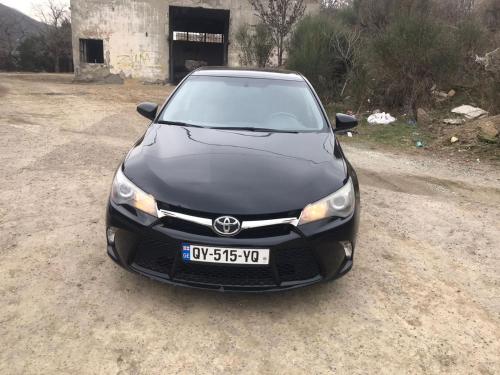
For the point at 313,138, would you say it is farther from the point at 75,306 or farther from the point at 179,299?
the point at 75,306

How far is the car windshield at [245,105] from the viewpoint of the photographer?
12.0 ft

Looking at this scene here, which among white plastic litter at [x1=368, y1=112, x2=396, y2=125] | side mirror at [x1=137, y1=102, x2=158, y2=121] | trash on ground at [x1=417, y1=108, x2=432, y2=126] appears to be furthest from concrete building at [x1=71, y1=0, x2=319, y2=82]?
side mirror at [x1=137, y1=102, x2=158, y2=121]

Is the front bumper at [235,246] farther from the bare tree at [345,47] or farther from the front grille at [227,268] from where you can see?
the bare tree at [345,47]

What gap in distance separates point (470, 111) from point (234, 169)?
27.4 feet

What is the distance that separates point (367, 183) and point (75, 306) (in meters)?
4.20

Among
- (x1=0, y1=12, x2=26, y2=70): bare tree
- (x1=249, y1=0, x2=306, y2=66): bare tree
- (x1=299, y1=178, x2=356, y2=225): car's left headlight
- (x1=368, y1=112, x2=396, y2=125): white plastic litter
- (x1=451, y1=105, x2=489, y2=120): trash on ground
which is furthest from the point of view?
(x1=0, y1=12, x2=26, y2=70): bare tree

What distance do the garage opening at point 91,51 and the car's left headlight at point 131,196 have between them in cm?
1872

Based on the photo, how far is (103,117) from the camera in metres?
9.95

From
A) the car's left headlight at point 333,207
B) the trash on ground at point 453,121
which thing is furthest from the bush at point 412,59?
the car's left headlight at point 333,207

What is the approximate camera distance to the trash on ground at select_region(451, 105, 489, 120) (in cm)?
914

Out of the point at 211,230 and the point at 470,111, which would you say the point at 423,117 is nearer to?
the point at 470,111

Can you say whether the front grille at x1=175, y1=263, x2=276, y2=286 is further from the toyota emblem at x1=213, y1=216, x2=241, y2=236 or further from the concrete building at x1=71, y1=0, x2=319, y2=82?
the concrete building at x1=71, y1=0, x2=319, y2=82

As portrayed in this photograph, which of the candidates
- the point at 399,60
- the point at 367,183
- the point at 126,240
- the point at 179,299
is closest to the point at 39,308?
the point at 126,240

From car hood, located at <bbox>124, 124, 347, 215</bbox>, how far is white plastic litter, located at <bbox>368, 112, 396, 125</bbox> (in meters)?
7.20
